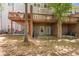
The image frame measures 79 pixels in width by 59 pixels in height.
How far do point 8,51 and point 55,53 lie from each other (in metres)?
0.67

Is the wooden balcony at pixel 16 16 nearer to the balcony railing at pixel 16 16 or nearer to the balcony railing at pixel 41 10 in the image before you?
the balcony railing at pixel 16 16

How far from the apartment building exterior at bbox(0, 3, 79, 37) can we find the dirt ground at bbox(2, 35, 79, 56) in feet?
0.37

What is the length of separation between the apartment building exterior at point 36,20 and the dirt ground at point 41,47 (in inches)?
4.4

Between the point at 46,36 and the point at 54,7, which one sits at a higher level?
the point at 54,7

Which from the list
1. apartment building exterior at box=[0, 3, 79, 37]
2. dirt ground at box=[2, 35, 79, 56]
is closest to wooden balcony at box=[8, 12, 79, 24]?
apartment building exterior at box=[0, 3, 79, 37]

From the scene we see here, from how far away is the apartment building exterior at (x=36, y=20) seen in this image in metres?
1.74

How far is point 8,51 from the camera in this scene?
1783mm

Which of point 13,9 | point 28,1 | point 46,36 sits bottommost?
point 46,36

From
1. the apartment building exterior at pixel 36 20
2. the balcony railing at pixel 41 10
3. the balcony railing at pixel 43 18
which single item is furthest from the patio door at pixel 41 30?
the balcony railing at pixel 41 10

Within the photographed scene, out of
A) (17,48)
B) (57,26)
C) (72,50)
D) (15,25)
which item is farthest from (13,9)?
(72,50)

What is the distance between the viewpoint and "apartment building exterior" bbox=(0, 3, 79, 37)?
5.69 ft

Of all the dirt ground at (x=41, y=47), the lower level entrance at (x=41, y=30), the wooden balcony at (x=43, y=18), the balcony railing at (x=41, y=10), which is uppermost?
the balcony railing at (x=41, y=10)

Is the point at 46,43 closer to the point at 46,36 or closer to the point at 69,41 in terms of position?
the point at 46,36

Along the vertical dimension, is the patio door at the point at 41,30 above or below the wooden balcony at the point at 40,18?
below
